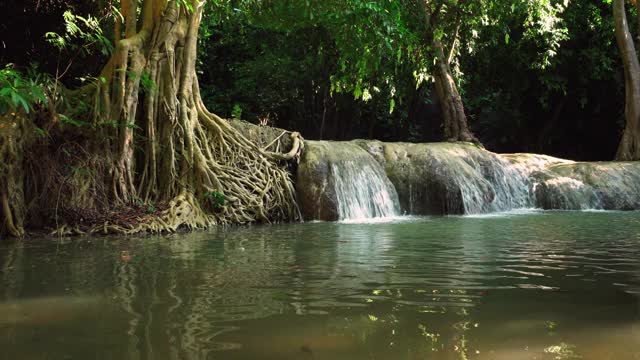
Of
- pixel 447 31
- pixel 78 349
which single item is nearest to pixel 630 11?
pixel 447 31

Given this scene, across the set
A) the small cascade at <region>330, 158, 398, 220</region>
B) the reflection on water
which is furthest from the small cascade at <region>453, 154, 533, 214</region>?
the reflection on water

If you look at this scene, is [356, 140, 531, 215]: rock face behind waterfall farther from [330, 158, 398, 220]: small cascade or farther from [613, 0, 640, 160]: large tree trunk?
[613, 0, 640, 160]: large tree trunk

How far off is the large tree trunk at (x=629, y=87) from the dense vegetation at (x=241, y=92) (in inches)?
1.3

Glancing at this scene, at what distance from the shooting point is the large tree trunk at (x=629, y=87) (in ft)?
49.2

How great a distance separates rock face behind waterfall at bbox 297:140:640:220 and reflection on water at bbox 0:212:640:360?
4444 mm

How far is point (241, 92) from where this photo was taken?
1989 cm

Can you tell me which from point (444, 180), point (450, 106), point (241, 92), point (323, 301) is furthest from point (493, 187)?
point (241, 92)

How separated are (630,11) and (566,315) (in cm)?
1868

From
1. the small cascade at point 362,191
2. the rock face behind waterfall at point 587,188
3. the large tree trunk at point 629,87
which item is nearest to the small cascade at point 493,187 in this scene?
the rock face behind waterfall at point 587,188

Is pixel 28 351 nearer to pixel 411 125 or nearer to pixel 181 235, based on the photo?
pixel 181 235

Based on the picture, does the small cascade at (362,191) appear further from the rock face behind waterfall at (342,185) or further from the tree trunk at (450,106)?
the tree trunk at (450,106)

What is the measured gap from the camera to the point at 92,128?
756 centimetres

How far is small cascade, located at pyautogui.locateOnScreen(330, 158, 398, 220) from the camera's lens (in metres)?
10.1

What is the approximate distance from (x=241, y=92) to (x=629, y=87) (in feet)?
36.9
